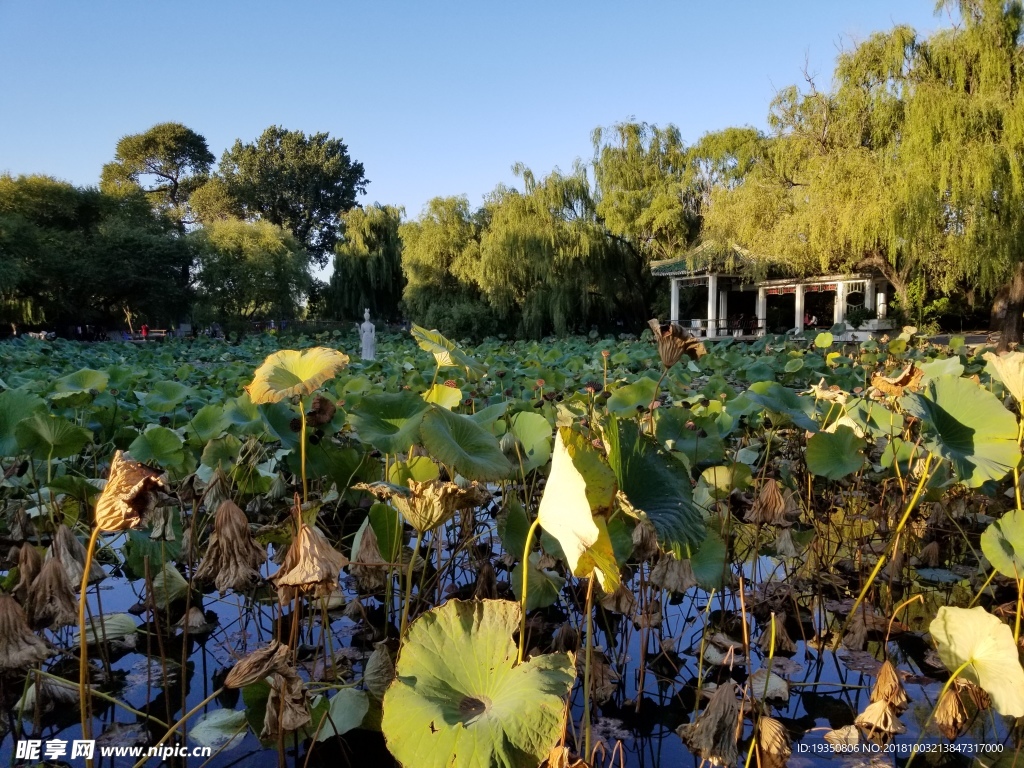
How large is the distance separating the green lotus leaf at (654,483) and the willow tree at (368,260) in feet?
69.7

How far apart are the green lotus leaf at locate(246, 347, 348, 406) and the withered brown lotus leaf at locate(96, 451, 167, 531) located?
25cm

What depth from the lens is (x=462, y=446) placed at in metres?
1.13

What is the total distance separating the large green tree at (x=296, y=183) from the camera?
34.3 metres

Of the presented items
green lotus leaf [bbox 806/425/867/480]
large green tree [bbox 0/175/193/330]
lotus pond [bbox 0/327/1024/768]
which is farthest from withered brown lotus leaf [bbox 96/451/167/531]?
large green tree [bbox 0/175/193/330]

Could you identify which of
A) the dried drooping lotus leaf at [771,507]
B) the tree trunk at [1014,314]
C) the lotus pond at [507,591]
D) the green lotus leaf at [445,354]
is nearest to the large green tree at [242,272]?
the tree trunk at [1014,314]

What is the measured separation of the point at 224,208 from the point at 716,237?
2617 centimetres

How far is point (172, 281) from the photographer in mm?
21938

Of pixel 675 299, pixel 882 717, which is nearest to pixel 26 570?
pixel 882 717

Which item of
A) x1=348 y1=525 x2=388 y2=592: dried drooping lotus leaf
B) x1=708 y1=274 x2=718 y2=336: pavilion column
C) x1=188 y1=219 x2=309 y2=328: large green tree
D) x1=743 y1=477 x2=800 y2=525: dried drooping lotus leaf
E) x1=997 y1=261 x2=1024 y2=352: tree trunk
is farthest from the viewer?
x1=188 y1=219 x2=309 y2=328: large green tree

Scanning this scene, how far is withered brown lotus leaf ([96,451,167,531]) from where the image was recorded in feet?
2.33

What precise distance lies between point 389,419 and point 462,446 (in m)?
0.30

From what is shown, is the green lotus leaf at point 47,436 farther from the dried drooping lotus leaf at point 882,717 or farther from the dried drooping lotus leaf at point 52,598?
the dried drooping lotus leaf at point 882,717

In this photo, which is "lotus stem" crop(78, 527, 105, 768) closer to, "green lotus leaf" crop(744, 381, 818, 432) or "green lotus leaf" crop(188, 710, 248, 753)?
"green lotus leaf" crop(188, 710, 248, 753)

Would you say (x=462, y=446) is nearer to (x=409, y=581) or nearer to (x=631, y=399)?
(x=409, y=581)
